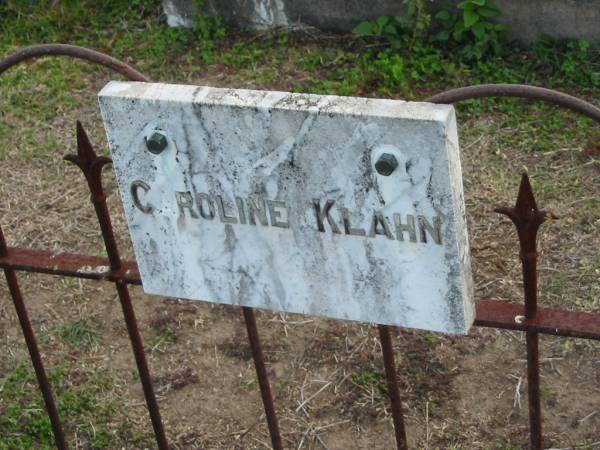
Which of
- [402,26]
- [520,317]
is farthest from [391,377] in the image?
[402,26]

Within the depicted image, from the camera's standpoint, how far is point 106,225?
2.13 meters

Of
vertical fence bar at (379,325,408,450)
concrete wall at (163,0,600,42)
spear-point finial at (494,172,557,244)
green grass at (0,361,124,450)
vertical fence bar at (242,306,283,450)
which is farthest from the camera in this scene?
concrete wall at (163,0,600,42)

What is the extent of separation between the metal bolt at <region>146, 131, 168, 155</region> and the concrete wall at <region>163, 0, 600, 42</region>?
3111mm

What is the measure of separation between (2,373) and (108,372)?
1.10ft

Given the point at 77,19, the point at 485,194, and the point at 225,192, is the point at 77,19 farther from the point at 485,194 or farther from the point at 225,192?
the point at 225,192

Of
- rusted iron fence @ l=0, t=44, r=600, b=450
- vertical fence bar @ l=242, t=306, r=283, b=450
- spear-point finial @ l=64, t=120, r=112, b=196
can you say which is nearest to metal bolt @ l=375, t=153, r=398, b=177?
rusted iron fence @ l=0, t=44, r=600, b=450

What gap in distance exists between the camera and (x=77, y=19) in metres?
5.40

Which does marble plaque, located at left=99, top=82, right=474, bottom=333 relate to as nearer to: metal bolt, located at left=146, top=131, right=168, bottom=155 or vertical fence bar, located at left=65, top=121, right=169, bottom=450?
metal bolt, located at left=146, top=131, right=168, bottom=155

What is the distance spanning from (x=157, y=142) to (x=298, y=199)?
10.0 inches

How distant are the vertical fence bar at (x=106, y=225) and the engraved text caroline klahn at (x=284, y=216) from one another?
17 cm

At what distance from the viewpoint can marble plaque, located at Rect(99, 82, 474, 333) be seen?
1645 millimetres

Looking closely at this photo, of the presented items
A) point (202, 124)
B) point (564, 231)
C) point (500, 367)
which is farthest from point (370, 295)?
point (564, 231)

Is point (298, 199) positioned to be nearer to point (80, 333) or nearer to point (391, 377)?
point (391, 377)

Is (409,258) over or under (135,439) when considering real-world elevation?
over
